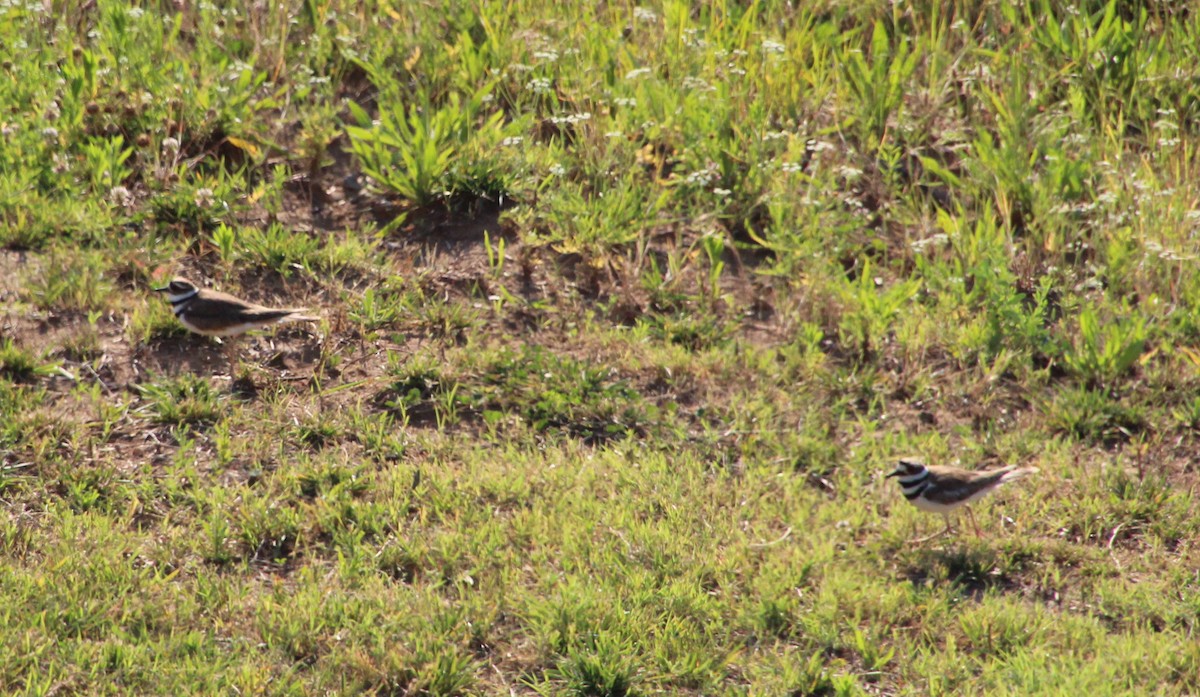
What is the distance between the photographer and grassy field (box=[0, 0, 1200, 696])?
5121mm

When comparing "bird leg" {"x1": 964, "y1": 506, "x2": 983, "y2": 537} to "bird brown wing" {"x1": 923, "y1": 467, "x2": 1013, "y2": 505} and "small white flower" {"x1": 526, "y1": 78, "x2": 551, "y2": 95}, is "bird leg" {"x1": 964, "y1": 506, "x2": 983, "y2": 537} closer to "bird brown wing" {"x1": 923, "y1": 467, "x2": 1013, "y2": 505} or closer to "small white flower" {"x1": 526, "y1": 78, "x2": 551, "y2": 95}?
"bird brown wing" {"x1": 923, "y1": 467, "x2": 1013, "y2": 505}

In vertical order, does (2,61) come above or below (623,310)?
above

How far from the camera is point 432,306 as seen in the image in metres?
7.00

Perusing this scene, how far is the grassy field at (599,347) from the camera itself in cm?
512

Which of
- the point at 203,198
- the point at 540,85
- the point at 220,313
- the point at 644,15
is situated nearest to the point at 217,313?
the point at 220,313

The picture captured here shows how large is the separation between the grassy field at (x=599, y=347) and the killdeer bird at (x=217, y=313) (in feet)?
0.93

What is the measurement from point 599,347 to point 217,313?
1.89 m

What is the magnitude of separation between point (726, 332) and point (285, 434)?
2346 mm

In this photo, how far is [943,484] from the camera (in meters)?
5.67

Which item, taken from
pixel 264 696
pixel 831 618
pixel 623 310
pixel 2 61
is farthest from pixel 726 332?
pixel 2 61

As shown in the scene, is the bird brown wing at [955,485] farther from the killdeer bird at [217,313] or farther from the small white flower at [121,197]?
the small white flower at [121,197]

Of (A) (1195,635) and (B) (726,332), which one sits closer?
(A) (1195,635)

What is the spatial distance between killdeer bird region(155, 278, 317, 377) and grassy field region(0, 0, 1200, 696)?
0.93 feet

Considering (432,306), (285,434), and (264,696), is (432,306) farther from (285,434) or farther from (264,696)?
(264,696)
